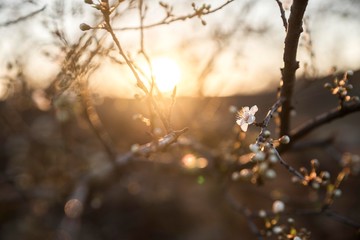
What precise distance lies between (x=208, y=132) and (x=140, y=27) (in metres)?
3.27

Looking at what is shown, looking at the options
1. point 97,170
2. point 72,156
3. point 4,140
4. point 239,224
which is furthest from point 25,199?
point 239,224

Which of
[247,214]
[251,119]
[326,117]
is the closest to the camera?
[251,119]

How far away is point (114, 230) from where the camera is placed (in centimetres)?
574

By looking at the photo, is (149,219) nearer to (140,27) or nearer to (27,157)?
(27,157)

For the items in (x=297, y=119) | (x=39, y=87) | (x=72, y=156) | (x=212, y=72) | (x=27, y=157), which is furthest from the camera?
(x=297, y=119)

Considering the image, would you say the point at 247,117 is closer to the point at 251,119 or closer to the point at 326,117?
the point at 251,119

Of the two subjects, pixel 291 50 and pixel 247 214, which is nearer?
pixel 291 50

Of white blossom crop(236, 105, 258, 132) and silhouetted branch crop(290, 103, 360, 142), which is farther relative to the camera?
silhouetted branch crop(290, 103, 360, 142)

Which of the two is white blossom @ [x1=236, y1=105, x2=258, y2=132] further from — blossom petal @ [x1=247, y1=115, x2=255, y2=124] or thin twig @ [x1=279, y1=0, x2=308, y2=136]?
thin twig @ [x1=279, y1=0, x2=308, y2=136]

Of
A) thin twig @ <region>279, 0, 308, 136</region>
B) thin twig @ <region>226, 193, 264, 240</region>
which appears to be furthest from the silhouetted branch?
thin twig @ <region>226, 193, 264, 240</region>

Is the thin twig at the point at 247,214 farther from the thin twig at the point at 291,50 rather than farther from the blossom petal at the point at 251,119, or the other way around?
the blossom petal at the point at 251,119

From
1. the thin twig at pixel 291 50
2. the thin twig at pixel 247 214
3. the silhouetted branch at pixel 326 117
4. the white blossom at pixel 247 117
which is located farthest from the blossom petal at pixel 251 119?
the thin twig at pixel 247 214

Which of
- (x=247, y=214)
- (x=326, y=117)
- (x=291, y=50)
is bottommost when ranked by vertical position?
(x=247, y=214)

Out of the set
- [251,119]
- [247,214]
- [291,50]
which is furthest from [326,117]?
[247,214]
